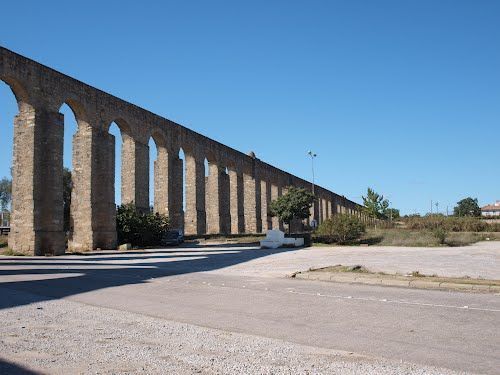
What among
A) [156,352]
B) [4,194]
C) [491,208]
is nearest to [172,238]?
[156,352]

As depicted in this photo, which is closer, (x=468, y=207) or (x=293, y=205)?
(x=293, y=205)

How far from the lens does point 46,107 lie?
26.4m

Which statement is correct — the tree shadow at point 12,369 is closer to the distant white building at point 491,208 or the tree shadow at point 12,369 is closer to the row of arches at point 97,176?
the row of arches at point 97,176

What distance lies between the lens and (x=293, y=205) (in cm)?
4425

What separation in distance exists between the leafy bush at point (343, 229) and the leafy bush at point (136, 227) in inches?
425

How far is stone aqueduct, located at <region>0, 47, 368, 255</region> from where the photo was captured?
2523 centimetres

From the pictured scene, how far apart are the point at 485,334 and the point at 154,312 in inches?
173

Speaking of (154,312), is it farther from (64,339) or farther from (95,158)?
(95,158)

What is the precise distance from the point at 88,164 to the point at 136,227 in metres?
4.90

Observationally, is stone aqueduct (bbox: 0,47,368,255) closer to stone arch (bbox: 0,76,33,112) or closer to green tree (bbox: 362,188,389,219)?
stone arch (bbox: 0,76,33,112)

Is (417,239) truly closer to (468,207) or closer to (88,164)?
(88,164)

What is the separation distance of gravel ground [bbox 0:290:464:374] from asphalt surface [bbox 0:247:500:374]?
393mm

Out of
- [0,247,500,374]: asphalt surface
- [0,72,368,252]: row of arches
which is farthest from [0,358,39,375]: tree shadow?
[0,72,368,252]: row of arches

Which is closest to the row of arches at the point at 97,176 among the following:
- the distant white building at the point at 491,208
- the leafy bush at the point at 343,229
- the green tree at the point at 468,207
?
the leafy bush at the point at 343,229
